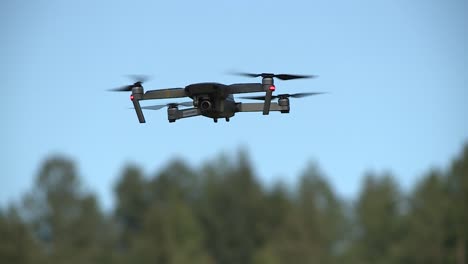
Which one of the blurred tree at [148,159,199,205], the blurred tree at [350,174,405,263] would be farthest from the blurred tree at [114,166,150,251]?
the blurred tree at [350,174,405,263]

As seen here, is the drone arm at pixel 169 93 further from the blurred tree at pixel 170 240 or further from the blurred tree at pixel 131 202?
the blurred tree at pixel 131 202

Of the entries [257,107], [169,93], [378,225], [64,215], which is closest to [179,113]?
[169,93]

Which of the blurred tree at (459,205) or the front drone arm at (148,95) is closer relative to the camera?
the front drone arm at (148,95)

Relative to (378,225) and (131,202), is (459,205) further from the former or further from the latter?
(131,202)

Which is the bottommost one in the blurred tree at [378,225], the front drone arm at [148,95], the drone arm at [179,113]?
the blurred tree at [378,225]

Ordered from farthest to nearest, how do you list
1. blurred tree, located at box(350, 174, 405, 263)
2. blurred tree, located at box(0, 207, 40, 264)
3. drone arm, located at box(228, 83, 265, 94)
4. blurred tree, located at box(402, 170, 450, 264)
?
1. blurred tree, located at box(350, 174, 405, 263)
2. blurred tree, located at box(402, 170, 450, 264)
3. blurred tree, located at box(0, 207, 40, 264)
4. drone arm, located at box(228, 83, 265, 94)

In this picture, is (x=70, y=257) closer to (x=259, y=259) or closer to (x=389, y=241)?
(x=259, y=259)

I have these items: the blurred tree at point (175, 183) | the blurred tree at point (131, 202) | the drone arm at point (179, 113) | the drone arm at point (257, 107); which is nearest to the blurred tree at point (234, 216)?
the blurred tree at point (175, 183)

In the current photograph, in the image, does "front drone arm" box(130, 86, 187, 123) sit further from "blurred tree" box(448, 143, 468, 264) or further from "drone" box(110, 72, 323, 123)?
"blurred tree" box(448, 143, 468, 264)
